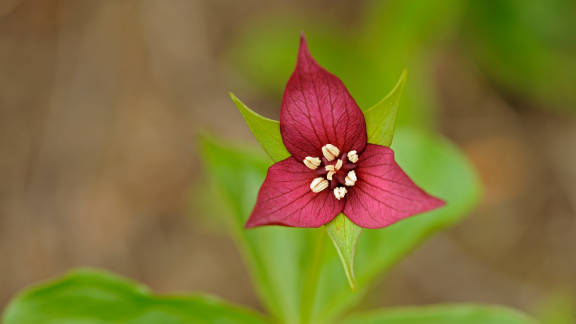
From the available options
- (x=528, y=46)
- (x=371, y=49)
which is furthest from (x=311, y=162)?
(x=528, y=46)

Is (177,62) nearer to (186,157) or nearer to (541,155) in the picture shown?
(186,157)

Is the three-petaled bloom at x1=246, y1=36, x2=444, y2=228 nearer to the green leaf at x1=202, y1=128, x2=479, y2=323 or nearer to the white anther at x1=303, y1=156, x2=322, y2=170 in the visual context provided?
the white anther at x1=303, y1=156, x2=322, y2=170

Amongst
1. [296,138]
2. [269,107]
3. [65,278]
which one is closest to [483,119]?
[269,107]

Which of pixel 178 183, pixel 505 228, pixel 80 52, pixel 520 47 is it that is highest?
pixel 80 52

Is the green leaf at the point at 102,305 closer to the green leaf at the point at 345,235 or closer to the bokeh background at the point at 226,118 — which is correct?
the green leaf at the point at 345,235

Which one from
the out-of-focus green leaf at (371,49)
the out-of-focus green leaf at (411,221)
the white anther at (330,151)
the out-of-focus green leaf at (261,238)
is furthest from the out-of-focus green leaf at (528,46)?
the white anther at (330,151)

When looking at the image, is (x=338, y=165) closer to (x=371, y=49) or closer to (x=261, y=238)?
(x=261, y=238)
